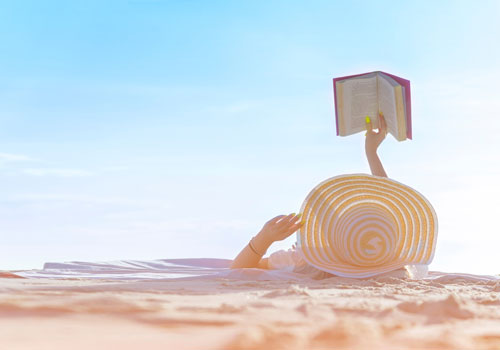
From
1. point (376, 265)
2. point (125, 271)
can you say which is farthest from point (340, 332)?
point (125, 271)

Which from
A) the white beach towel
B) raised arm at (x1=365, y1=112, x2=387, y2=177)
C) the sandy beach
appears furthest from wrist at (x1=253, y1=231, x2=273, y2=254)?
the sandy beach

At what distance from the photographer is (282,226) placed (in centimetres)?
446

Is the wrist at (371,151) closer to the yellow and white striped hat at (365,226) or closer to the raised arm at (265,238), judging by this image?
the yellow and white striped hat at (365,226)

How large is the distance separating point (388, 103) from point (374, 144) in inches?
16.4

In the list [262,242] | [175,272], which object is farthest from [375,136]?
[175,272]

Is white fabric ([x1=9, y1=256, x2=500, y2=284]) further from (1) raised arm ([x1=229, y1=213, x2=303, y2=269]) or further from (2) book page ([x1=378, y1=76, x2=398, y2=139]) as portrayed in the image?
(2) book page ([x1=378, y1=76, x2=398, y2=139])

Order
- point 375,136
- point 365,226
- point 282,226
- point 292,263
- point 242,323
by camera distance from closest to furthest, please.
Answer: point 242,323
point 365,226
point 282,226
point 292,263
point 375,136

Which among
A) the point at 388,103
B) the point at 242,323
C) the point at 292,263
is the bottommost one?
the point at 242,323

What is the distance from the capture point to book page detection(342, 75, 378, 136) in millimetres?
5129

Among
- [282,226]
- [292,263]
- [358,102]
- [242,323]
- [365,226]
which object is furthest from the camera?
[358,102]

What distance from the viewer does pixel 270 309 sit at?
75.2 inches

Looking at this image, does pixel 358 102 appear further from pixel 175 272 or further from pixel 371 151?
pixel 175 272

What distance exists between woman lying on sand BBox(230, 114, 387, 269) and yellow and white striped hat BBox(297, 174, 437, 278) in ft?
0.39

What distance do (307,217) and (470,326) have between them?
8.99 feet
